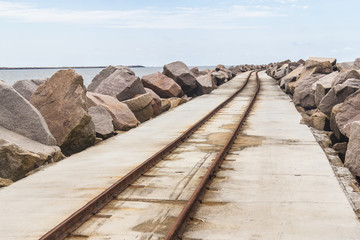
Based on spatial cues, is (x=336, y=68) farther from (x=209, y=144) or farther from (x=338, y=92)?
(x=209, y=144)

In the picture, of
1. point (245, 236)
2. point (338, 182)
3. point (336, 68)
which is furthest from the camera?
point (336, 68)

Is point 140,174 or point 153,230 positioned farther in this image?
point 140,174

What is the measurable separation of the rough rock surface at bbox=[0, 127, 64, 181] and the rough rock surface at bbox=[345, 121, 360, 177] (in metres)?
6.50

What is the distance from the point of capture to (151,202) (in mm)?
6340

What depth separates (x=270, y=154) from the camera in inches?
378

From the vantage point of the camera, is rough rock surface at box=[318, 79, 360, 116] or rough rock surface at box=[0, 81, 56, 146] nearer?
rough rock surface at box=[0, 81, 56, 146]

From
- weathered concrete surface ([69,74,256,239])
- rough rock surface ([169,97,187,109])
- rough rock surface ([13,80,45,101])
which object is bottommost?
rough rock surface ([169,97,187,109])

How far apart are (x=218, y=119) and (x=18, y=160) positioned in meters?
8.84

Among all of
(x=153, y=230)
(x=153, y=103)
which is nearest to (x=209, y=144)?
(x=153, y=230)

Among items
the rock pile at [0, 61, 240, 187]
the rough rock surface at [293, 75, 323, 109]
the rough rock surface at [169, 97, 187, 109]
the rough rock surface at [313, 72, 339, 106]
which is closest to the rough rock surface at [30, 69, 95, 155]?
the rock pile at [0, 61, 240, 187]

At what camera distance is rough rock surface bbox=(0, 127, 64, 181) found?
827 centimetres

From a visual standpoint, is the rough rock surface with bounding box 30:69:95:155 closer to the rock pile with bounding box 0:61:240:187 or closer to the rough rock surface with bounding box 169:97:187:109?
the rock pile with bounding box 0:61:240:187

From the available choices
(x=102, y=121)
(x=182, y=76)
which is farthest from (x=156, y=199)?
(x=182, y=76)

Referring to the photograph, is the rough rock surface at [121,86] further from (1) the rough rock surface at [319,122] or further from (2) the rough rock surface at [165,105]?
(1) the rough rock surface at [319,122]
